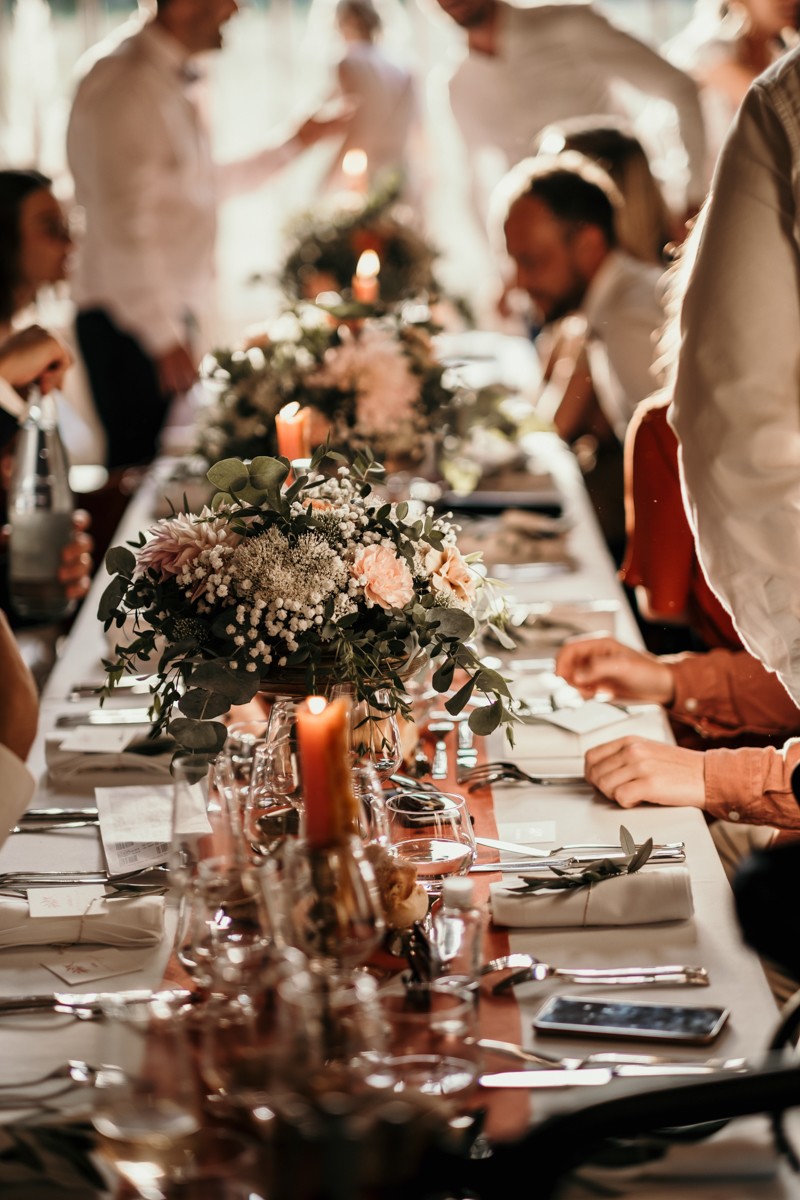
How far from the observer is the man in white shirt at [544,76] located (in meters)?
5.16

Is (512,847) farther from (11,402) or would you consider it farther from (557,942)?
(11,402)

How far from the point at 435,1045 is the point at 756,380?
39.1 inches

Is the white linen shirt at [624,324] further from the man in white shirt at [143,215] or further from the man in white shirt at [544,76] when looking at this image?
the man in white shirt at [143,215]

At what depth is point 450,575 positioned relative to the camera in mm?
1408

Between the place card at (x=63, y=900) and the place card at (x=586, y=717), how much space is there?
24.7 inches

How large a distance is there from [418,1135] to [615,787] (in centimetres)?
86

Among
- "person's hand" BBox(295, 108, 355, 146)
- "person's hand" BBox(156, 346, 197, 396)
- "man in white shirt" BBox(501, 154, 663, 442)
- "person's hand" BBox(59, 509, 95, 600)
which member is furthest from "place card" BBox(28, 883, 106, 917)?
Answer: "person's hand" BBox(295, 108, 355, 146)

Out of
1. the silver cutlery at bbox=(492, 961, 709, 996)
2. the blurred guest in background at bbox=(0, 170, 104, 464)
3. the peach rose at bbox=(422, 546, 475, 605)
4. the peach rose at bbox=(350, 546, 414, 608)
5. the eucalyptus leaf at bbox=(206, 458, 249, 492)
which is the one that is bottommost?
the blurred guest in background at bbox=(0, 170, 104, 464)

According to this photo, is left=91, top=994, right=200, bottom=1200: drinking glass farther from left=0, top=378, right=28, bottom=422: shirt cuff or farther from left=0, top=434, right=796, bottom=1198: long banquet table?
left=0, top=378, right=28, bottom=422: shirt cuff

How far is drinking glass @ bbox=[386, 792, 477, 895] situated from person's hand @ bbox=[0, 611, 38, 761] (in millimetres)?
565

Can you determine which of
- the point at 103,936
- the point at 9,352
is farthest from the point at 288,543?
the point at 9,352

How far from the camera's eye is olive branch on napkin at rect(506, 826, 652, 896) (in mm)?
1279

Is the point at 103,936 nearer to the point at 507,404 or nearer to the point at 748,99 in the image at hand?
the point at 748,99

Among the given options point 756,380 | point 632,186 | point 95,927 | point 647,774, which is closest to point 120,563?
point 95,927
